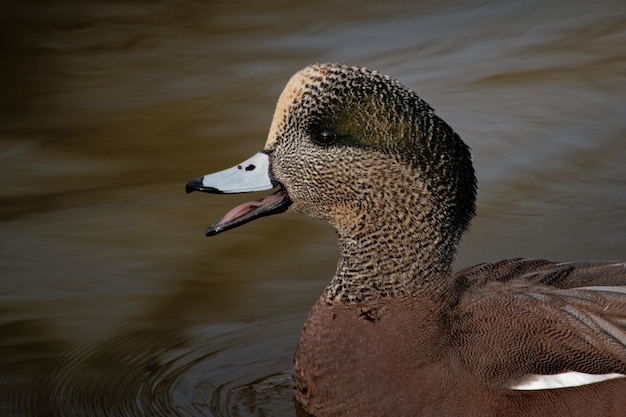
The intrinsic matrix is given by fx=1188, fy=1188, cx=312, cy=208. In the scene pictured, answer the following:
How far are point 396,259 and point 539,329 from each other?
54 centimetres

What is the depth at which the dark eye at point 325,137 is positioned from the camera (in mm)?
4035

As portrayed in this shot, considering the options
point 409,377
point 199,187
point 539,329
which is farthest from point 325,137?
point 539,329

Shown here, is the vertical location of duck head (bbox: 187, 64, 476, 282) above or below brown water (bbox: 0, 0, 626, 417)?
above

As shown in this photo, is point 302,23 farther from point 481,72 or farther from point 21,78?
point 21,78

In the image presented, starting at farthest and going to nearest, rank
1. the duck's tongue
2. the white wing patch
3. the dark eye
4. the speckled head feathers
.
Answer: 1. the duck's tongue
2. the dark eye
3. the speckled head feathers
4. the white wing patch

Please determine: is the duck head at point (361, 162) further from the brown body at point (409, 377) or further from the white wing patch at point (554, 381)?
the white wing patch at point (554, 381)

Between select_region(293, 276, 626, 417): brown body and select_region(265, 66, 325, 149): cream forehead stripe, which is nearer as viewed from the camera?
select_region(293, 276, 626, 417): brown body

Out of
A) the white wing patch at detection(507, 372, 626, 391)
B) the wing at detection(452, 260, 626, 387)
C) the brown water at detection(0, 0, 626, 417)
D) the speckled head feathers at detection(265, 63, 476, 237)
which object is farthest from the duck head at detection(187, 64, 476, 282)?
the brown water at detection(0, 0, 626, 417)

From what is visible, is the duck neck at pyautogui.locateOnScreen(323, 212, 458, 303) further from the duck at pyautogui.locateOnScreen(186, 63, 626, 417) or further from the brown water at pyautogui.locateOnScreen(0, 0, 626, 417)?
the brown water at pyautogui.locateOnScreen(0, 0, 626, 417)

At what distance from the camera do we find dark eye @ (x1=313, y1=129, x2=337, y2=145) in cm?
404

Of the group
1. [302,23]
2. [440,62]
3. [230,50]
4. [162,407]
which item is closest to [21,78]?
[230,50]

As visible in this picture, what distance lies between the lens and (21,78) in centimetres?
799

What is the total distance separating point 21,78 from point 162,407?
417cm

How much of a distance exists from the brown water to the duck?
55 cm
